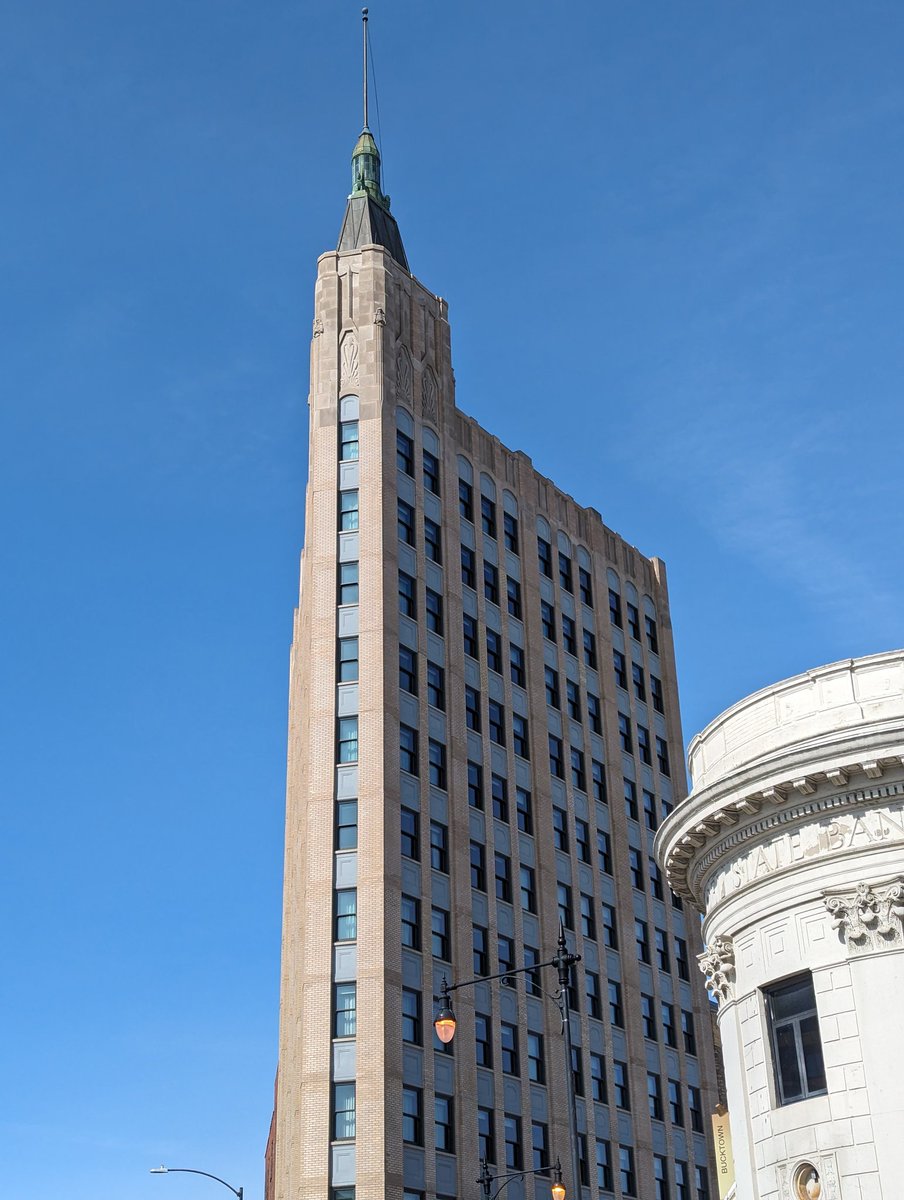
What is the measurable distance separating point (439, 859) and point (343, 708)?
6914mm

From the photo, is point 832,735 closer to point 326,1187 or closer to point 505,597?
point 326,1187

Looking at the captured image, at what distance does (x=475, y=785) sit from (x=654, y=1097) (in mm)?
16842

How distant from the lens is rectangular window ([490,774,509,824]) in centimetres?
6279

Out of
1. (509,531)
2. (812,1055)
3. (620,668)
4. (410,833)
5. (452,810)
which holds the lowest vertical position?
(812,1055)

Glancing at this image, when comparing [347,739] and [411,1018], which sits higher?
[347,739]

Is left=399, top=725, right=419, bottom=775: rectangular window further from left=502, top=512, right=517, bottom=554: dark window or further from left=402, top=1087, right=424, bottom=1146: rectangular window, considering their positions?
left=502, top=512, right=517, bottom=554: dark window

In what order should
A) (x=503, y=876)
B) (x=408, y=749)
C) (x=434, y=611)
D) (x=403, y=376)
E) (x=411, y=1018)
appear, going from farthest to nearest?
(x=403, y=376) < (x=434, y=611) < (x=503, y=876) < (x=408, y=749) < (x=411, y=1018)

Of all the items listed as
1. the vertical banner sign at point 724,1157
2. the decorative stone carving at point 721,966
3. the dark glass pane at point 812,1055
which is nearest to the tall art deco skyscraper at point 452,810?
the vertical banner sign at point 724,1157

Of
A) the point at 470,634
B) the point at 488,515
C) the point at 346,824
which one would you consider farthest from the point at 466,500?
the point at 346,824

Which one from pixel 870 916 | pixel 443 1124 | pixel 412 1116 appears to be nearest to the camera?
pixel 870 916

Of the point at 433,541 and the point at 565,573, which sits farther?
the point at 565,573

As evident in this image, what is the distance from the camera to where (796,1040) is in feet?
95.3

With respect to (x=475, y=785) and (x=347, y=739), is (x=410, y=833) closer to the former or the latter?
(x=347, y=739)

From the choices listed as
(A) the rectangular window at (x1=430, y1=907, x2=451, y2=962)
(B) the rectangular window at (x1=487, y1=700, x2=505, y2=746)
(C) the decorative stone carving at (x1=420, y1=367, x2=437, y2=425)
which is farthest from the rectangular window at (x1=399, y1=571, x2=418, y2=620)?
(A) the rectangular window at (x1=430, y1=907, x2=451, y2=962)
